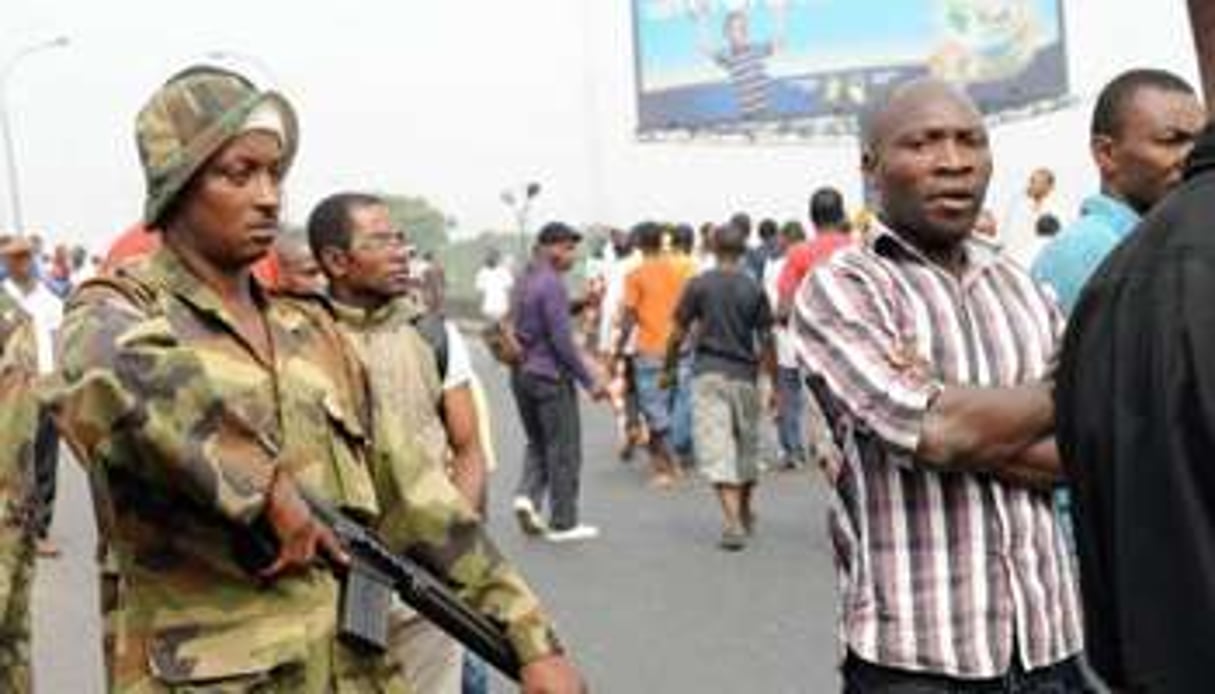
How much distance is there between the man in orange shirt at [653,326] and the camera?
12.7m

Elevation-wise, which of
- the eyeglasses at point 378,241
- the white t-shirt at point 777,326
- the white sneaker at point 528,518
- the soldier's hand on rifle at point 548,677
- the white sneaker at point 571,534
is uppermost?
the eyeglasses at point 378,241

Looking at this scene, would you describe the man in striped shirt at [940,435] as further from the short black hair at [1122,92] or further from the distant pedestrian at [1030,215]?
the distant pedestrian at [1030,215]

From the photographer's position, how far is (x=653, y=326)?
12.8 meters

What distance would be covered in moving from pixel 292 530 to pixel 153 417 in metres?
0.25

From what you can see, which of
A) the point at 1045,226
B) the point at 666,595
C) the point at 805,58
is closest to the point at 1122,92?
the point at 666,595

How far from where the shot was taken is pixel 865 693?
328 centimetres

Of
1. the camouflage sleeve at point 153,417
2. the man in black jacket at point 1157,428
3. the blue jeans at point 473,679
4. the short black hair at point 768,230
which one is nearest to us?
the man in black jacket at point 1157,428

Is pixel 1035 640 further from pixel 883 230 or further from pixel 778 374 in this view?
pixel 778 374

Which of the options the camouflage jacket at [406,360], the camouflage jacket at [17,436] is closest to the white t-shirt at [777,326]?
the camouflage jacket at [406,360]

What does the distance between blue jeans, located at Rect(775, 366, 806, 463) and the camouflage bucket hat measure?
989 cm

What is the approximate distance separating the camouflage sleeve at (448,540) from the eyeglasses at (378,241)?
191 centimetres

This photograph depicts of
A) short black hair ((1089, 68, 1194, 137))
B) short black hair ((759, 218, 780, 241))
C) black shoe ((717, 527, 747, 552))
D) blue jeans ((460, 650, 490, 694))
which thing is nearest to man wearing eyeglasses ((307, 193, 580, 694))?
blue jeans ((460, 650, 490, 694))

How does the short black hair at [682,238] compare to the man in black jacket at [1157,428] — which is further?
the short black hair at [682,238]

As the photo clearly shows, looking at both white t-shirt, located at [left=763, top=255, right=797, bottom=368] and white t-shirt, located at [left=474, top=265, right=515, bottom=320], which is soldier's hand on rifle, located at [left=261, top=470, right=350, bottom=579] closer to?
white t-shirt, located at [left=763, top=255, right=797, bottom=368]
